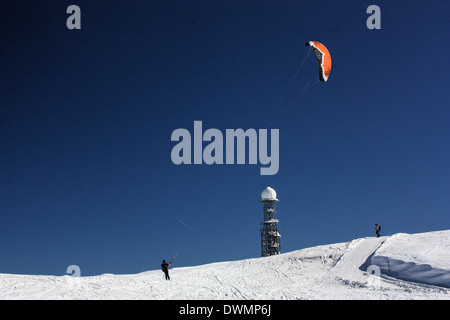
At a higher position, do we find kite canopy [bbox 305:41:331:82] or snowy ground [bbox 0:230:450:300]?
kite canopy [bbox 305:41:331:82]

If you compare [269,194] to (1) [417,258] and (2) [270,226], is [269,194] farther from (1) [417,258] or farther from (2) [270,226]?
(1) [417,258]

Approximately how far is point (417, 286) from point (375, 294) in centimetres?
269


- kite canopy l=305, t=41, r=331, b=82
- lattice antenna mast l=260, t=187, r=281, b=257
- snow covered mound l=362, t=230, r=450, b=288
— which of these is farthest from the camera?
lattice antenna mast l=260, t=187, r=281, b=257

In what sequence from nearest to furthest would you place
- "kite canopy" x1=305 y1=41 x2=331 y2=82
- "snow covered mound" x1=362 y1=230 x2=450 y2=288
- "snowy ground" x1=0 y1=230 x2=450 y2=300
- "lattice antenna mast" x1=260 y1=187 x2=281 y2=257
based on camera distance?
"snowy ground" x1=0 y1=230 x2=450 y2=300 → "snow covered mound" x1=362 y1=230 x2=450 y2=288 → "kite canopy" x1=305 y1=41 x2=331 y2=82 → "lattice antenna mast" x1=260 y1=187 x2=281 y2=257

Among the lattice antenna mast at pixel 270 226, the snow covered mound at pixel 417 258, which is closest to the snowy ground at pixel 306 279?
the snow covered mound at pixel 417 258

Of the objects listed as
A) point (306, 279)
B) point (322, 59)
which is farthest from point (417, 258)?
point (322, 59)

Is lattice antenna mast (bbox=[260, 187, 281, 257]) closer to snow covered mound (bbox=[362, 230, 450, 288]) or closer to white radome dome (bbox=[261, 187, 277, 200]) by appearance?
white radome dome (bbox=[261, 187, 277, 200])

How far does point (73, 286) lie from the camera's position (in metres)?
21.7

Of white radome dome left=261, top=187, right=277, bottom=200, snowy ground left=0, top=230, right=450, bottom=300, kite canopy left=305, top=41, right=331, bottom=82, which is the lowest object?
snowy ground left=0, top=230, right=450, bottom=300

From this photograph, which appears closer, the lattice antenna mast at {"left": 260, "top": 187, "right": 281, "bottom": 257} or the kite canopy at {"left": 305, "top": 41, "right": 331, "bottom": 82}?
the kite canopy at {"left": 305, "top": 41, "right": 331, "bottom": 82}

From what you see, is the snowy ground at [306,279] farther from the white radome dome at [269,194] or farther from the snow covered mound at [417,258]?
the white radome dome at [269,194]

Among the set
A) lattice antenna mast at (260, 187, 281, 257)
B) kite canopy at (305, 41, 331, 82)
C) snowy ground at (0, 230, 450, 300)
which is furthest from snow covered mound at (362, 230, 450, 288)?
lattice antenna mast at (260, 187, 281, 257)

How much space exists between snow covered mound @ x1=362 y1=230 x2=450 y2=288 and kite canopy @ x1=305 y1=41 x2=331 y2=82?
1291cm

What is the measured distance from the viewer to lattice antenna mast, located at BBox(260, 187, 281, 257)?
183 ft
